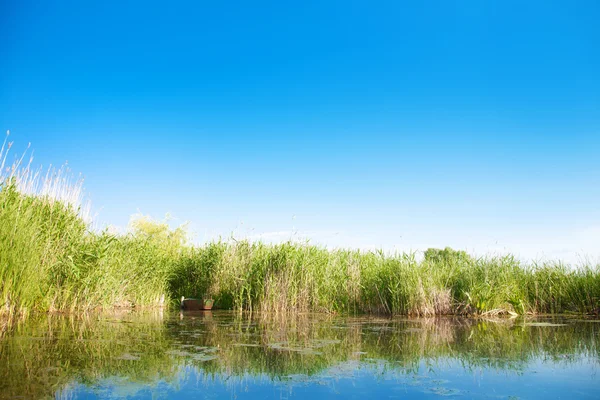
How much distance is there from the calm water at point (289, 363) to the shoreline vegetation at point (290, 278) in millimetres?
1880

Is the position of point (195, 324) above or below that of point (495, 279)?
below

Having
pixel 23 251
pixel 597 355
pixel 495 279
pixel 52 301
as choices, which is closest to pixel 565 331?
pixel 597 355

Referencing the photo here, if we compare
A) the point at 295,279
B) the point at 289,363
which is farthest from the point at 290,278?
the point at 289,363

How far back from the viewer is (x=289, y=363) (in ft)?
14.2

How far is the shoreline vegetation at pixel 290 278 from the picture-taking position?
848cm

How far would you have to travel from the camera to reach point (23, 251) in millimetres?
6246

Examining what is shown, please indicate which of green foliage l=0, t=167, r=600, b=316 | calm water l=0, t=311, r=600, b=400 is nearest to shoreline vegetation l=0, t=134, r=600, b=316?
green foliage l=0, t=167, r=600, b=316

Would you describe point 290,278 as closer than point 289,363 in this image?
No

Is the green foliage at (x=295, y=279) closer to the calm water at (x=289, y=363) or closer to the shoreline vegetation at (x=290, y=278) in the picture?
the shoreline vegetation at (x=290, y=278)

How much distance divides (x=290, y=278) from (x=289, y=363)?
588 centimetres

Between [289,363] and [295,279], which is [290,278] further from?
[289,363]

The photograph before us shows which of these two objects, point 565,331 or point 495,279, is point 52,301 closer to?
point 565,331

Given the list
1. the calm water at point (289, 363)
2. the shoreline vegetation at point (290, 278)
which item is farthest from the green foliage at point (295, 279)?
the calm water at point (289, 363)

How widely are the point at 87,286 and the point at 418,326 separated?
6628 millimetres
